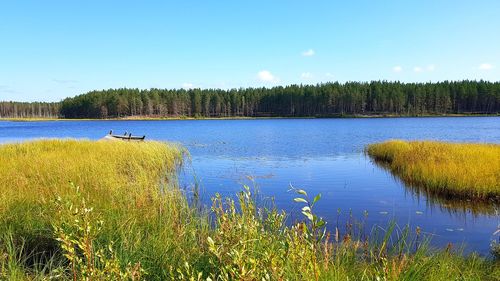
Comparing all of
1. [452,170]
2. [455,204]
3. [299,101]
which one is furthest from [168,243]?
[299,101]

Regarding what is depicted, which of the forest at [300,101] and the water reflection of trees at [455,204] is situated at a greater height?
the forest at [300,101]

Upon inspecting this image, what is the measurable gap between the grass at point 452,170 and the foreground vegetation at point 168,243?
739 cm

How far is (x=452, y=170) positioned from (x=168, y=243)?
14939mm

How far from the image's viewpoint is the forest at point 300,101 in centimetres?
14112

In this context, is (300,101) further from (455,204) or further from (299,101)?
(455,204)

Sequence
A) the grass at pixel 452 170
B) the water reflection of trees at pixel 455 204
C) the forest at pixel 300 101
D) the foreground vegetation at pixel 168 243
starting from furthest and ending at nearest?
the forest at pixel 300 101, the grass at pixel 452 170, the water reflection of trees at pixel 455 204, the foreground vegetation at pixel 168 243

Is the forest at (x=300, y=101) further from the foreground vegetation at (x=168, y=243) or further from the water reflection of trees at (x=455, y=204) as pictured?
the foreground vegetation at (x=168, y=243)

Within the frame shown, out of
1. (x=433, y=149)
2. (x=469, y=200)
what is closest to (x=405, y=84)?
(x=433, y=149)

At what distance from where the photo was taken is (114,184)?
11133mm

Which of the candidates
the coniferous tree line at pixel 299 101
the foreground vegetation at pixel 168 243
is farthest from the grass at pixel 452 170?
the coniferous tree line at pixel 299 101

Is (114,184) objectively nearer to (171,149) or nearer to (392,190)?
(392,190)

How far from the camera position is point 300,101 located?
525 feet

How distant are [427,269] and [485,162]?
14409mm

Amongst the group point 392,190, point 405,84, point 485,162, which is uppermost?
point 405,84
